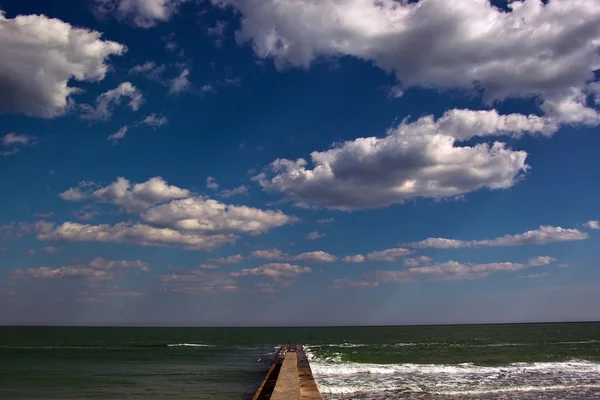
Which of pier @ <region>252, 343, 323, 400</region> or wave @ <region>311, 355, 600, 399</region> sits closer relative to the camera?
pier @ <region>252, 343, 323, 400</region>

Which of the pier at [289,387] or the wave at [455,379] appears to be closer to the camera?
the pier at [289,387]

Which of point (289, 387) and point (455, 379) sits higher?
point (289, 387)

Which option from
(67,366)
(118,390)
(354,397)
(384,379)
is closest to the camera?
(354,397)

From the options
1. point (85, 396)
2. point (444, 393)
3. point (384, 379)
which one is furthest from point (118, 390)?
point (444, 393)

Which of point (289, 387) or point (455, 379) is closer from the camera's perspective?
point (289, 387)

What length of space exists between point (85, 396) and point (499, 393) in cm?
1893

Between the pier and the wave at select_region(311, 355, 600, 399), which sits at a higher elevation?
the pier

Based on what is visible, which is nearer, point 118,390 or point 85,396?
point 85,396

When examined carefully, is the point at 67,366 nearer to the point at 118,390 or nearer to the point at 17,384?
the point at 17,384

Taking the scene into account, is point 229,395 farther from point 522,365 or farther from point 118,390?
point 522,365

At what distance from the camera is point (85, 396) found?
2333 centimetres

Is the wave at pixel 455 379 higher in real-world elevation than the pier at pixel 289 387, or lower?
lower

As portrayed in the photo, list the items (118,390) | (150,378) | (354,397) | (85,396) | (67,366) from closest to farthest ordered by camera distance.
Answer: (354,397), (85,396), (118,390), (150,378), (67,366)

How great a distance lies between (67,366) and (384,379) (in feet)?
84.0
